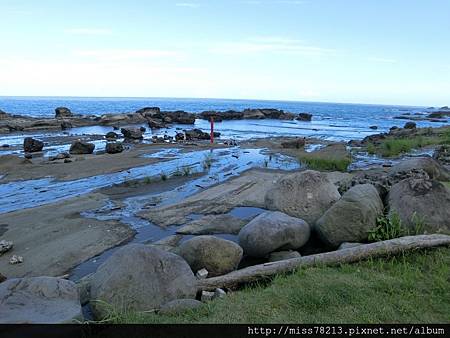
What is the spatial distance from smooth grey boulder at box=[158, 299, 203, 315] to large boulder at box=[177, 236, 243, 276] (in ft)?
5.02

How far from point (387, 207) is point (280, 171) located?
333 inches

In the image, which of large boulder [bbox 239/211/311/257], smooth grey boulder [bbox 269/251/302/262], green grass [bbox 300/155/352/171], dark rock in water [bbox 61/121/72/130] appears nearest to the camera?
smooth grey boulder [bbox 269/251/302/262]

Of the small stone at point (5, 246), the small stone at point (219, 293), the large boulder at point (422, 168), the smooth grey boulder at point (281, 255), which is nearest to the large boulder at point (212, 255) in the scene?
the smooth grey boulder at point (281, 255)

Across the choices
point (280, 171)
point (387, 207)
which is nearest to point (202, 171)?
point (280, 171)

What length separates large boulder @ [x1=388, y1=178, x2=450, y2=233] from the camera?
6781 millimetres

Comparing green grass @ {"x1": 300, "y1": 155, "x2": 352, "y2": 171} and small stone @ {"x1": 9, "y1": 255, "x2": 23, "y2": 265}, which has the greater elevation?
green grass @ {"x1": 300, "y1": 155, "x2": 352, "y2": 171}

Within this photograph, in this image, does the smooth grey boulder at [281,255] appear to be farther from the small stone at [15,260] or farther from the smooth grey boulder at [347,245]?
the small stone at [15,260]

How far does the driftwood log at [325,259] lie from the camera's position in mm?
5617

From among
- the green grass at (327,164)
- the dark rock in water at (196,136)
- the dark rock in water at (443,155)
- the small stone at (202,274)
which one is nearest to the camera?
the small stone at (202,274)

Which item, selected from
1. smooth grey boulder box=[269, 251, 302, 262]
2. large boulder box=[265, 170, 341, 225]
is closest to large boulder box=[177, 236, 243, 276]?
smooth grey boulder box=[269, 251, 302, 262]

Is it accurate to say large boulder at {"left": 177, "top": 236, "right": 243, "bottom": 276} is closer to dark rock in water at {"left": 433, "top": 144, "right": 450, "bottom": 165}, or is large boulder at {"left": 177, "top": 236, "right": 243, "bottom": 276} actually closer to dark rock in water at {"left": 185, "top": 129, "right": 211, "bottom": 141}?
dark rock in water at {"left": 433, "top": 144, "right": 450, "bottom": 165}

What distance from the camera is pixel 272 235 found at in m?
6.85

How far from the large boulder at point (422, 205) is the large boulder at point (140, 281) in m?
4.09

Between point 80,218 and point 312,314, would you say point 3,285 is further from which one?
point 80,218
